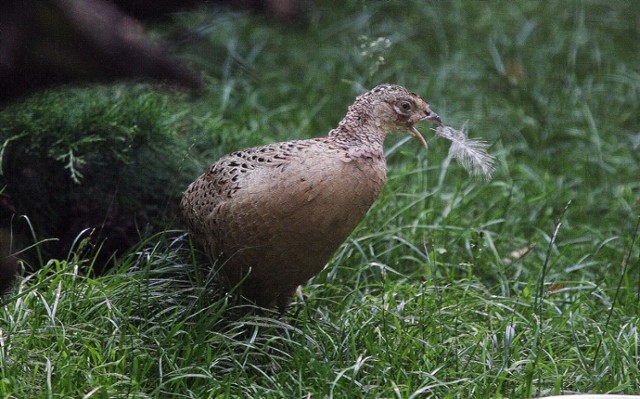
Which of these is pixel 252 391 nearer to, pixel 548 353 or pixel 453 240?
pixel 548 353

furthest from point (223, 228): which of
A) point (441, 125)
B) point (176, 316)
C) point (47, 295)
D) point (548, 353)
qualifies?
point (548, 353)

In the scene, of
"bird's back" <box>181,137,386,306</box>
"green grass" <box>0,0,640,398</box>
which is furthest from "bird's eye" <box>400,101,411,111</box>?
"green grass" <box>0,0,640,398</box>

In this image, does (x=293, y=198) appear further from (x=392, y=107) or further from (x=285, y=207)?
(x=392, y=107)

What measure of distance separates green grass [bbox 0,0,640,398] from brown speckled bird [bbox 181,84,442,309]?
157 millimetres

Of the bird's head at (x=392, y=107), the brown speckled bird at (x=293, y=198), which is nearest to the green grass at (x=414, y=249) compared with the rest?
the brown speckled bird at (x=293, y=198)

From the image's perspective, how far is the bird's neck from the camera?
131 inches

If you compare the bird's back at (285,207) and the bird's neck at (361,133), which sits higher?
the bird's neck at (361,133)

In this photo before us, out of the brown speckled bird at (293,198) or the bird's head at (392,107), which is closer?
the brown speckled bird at (293,198)

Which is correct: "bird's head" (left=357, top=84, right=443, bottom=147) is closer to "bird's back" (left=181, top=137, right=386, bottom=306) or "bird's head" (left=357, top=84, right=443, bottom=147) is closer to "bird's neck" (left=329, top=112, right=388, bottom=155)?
"bird's neck" (left=329, top=112, right=388, bottom=155)

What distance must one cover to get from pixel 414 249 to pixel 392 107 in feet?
3.14

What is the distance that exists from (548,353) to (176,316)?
1251 mm

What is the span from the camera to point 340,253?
4.11 meters

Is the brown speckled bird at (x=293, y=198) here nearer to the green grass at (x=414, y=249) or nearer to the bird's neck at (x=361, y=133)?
the bird's neck at (x=361, y=133)

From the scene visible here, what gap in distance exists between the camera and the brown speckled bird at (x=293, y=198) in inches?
123
